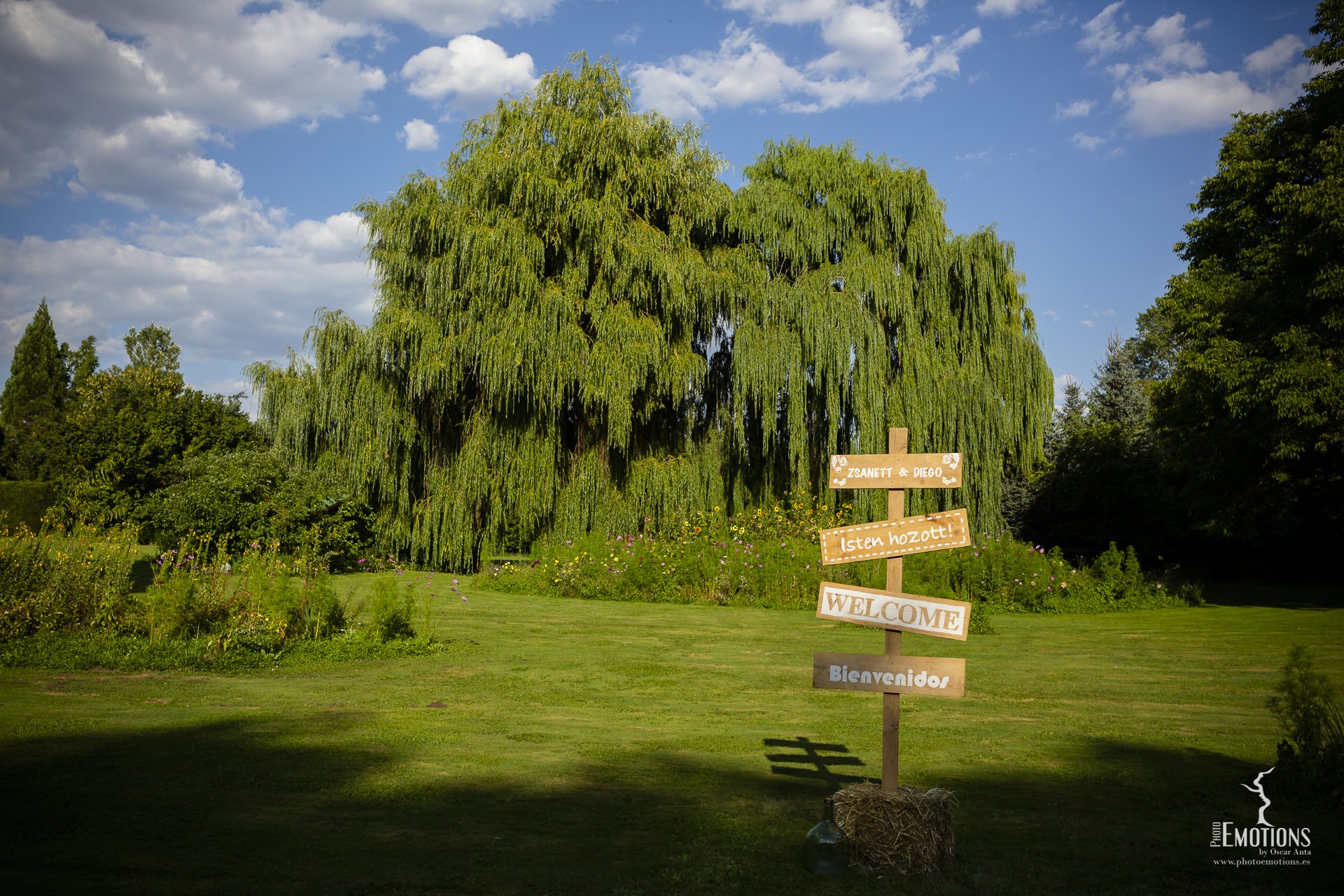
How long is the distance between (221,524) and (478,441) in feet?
17.2

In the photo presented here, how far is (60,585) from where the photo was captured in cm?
908

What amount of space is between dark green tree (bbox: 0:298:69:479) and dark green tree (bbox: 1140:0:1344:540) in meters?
59.1

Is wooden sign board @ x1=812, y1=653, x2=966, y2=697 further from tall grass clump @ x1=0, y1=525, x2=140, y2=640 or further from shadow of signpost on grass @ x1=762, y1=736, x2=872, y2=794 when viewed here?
tall grass clump @ x1=0, y1=525, x2=140, y2=640

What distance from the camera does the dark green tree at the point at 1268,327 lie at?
16.7m

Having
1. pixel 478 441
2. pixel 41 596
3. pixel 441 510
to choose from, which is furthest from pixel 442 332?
pixel 41 596

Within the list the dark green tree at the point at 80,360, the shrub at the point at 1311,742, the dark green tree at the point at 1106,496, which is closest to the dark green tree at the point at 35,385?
the dark green tree at the point at 80,360

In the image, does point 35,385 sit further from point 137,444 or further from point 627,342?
point 627,342

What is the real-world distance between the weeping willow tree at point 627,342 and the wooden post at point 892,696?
41.3 ft

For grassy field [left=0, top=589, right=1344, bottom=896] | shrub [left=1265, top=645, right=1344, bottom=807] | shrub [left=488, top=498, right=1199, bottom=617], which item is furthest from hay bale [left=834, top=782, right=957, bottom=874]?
shrub [left=488, top=498, right=1199, bottom=617]

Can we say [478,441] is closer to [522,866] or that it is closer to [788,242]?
[788,242]

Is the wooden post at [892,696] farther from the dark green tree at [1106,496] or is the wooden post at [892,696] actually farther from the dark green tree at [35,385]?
the dark green tree at [35,385]

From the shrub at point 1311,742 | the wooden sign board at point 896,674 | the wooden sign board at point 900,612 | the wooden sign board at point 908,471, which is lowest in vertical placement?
the shrub at point 1311,742

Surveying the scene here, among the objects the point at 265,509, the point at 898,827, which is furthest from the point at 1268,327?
the point at 265,509

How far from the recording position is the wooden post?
4.50 meters
